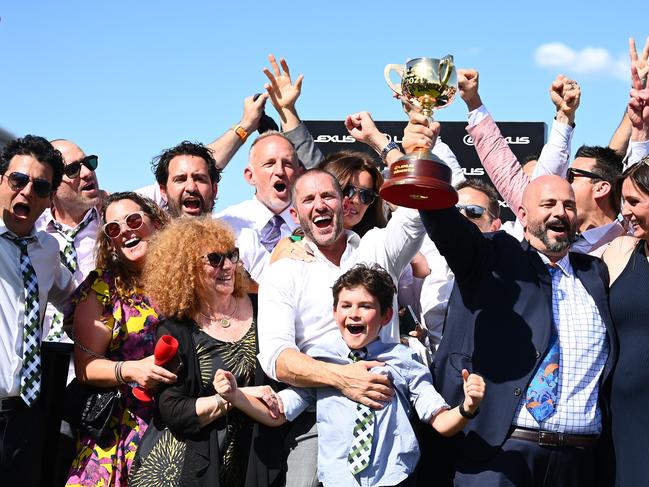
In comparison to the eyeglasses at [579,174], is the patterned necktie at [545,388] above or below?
below

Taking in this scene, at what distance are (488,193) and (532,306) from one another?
1.76m

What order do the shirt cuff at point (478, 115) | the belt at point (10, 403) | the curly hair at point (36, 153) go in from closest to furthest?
the belt at point (10, 403), the curly hair at point (36, 153), the shirt cuff at point (478, 115)

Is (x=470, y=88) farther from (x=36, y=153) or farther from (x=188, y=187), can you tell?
(x=36, y=153)

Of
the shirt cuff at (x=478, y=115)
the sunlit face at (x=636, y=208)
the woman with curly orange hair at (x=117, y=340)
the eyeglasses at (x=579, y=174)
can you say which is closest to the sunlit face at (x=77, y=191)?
the woman with curly orange hair at (x=117, y=340)

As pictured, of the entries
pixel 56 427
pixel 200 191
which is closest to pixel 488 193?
pixel 200 191

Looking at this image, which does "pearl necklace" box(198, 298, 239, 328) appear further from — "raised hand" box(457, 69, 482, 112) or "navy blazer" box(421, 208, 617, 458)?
"raised hand" box(457, 69, 482, 112)

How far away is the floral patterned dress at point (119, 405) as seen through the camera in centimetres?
503

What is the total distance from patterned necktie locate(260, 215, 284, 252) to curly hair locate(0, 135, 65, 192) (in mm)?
1587

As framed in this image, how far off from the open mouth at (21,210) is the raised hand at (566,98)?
3231mm

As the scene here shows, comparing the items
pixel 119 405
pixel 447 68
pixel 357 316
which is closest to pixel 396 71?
pixel 447 68

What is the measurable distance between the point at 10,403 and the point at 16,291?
0.59 m

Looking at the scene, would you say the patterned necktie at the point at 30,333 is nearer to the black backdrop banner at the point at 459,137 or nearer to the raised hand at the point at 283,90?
the raised hand at the point at 283,90

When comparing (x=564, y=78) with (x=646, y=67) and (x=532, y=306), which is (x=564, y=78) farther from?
(x=532, y=306)

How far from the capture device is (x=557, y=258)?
5.05 m
